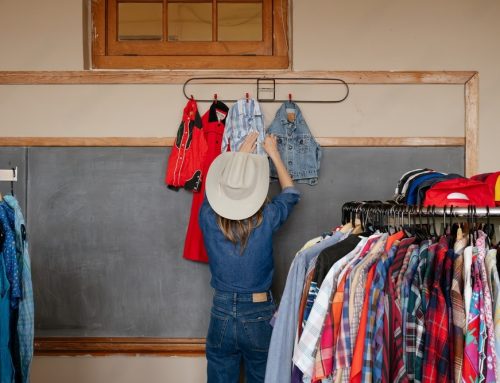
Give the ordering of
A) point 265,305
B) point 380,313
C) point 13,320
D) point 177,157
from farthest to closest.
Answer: point 177,157 → point 265,305 → point 13,320 → point 380,313

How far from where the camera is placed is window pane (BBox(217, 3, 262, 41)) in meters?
3.06

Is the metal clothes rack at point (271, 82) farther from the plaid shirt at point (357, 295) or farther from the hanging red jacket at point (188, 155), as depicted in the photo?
the plaid shirt at point (357, 295)

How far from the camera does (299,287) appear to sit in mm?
1798

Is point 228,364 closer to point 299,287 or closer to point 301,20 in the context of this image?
point 299,287

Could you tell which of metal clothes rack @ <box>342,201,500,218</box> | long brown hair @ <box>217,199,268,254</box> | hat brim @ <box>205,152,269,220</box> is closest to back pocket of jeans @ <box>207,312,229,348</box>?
long brown hair @ <box>217,199,268,254</box>

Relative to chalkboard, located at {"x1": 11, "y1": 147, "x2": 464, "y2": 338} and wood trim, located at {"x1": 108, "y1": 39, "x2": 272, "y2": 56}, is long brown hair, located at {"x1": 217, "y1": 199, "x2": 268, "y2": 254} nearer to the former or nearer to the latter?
chalkboard, located at {"x1": 11, "y1": 147, "x2": 464, "y2": 338}

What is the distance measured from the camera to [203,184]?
290 centimetres

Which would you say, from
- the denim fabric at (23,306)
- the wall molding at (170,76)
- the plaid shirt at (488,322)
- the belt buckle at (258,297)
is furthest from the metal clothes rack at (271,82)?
the plaid shirt at (488,322)

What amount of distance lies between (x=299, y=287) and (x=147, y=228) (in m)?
1.38

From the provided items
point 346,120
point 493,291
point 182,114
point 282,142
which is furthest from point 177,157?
point 493,291

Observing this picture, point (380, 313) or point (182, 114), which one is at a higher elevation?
point (182, 114)

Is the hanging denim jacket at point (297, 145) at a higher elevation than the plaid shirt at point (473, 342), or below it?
higher

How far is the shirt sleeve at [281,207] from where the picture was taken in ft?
8.05

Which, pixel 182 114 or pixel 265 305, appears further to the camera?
pixel 182 114
